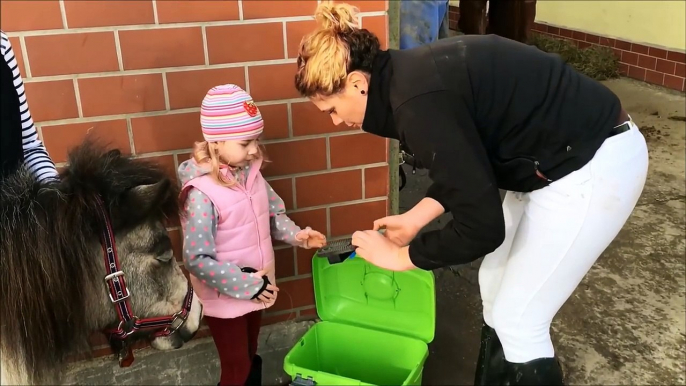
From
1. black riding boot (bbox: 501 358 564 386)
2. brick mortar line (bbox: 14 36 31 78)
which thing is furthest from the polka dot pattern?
black riding boot (bbox: 501 358 564 386)

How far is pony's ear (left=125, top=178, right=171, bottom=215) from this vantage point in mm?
1401

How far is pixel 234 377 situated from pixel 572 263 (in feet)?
3.79

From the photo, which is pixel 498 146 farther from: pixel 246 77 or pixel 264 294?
pixel 246 77

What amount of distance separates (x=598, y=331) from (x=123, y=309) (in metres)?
2.07

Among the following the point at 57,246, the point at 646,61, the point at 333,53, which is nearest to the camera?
the point at 57,246

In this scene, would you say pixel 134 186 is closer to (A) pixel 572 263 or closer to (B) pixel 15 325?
(B) pixel 15 325

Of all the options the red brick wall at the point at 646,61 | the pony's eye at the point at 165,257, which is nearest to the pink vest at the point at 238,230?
the pony's eye at the point at 165,257

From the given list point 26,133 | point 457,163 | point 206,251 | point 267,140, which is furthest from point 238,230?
point 457,163

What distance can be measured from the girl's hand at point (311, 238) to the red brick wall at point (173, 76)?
0.33 m

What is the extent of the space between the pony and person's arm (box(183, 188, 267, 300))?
0.27 m

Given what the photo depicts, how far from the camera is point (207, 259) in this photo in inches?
72.2

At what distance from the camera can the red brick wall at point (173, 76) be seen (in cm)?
191

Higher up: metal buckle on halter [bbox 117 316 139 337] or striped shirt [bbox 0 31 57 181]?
striped shirt [bbox 0 31 57 181]

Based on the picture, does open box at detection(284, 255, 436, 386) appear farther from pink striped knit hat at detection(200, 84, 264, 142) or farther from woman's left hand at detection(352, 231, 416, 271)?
pink striped knit hat at detection(200, 84, 264, 142)
